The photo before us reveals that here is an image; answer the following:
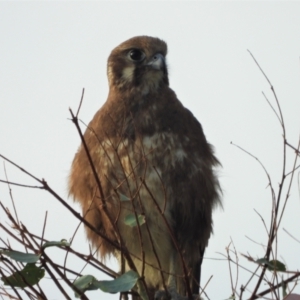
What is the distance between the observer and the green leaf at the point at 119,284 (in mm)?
2277

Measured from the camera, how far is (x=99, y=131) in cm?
418

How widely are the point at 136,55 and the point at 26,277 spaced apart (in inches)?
96.9

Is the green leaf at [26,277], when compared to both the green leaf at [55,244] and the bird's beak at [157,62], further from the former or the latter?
the bird's beak at [157,62]

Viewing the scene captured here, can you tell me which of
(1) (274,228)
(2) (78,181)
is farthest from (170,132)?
(1) (274,228)

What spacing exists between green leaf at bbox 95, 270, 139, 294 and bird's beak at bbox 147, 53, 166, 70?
7.58 ft

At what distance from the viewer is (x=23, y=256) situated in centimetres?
229

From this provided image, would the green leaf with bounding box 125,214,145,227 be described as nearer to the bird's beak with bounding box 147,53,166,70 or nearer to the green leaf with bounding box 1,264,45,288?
the green leaf with bounding box 1,264,45,288

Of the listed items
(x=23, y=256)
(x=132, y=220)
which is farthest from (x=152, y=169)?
(x=23, y=256)

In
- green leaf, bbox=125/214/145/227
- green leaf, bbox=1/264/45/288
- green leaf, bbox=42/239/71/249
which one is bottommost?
green leaf, bbox=1/264/45/288

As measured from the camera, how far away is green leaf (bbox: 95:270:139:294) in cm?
228

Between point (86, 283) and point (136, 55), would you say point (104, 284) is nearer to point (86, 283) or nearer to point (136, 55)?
point (86, 283)

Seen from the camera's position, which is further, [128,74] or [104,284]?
[128,74]

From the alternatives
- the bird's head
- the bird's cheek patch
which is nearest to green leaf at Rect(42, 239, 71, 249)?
the bird's head

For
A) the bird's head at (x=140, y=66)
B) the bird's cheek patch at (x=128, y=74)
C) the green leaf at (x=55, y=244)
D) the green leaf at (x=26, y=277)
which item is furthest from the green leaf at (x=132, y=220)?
the bird's cheek patch at (x=128, y=74)
